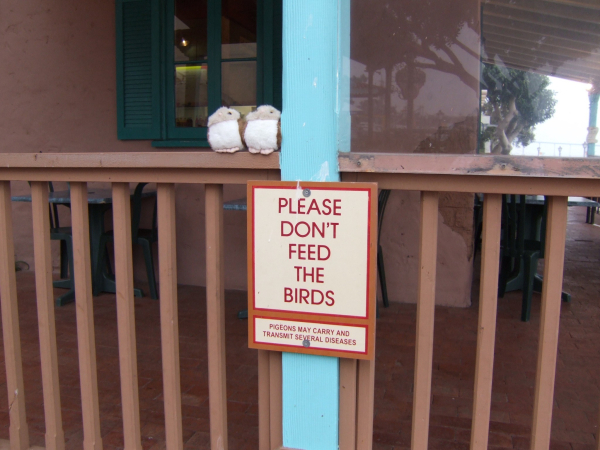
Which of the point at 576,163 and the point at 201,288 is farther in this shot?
the point at 201,288

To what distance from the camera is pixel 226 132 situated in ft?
5.03

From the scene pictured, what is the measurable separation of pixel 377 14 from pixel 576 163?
3.00m

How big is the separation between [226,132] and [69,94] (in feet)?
13.2

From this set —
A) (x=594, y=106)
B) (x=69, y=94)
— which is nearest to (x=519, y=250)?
(x=594, y=106)

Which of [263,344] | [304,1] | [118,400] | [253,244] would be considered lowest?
[118,400]

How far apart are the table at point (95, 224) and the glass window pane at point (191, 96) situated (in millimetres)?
750

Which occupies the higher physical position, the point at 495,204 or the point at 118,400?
the point at 495,204

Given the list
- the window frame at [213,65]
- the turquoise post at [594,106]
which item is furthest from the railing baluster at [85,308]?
the window frame at [213,65]

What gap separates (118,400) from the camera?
2.62 m

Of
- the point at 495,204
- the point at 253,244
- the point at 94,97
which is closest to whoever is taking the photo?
the point at 495,204

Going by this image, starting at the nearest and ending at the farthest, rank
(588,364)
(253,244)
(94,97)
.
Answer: (253,244) < (588,364) < (94,97)

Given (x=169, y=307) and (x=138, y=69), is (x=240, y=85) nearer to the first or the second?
(x=138, y=69)

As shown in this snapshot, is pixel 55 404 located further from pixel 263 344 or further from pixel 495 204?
pixel 495 204

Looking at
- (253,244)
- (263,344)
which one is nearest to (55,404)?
(263,344)
